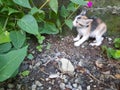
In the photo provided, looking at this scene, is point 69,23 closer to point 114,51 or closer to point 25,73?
point 114,51

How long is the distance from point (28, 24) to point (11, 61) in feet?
1.72

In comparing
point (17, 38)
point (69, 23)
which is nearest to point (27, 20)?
point (17, 38)

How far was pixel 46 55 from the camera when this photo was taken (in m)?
2.41

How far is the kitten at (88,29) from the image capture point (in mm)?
2420

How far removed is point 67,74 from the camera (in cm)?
228

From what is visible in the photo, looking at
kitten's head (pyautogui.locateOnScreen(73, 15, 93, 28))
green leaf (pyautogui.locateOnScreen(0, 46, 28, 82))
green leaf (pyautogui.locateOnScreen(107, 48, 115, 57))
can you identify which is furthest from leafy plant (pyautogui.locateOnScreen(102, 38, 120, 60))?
green leaf (pyautogui.locateOnScreen(0, 46, 28, 82))

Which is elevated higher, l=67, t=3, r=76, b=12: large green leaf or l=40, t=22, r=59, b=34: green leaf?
l=67, t=3, r=76, b=12: large green leaf

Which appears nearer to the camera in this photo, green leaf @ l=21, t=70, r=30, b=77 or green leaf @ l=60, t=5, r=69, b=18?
green leaf @ l=21, t=70, r=30, b=77

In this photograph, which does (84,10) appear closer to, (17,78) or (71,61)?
(71,61)

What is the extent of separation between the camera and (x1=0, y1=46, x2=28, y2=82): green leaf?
67.7 inches

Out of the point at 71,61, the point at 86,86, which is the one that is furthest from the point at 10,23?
the point at 86,86

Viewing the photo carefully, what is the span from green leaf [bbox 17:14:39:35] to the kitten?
0.35m

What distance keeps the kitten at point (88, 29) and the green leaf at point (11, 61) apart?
31.0 inches

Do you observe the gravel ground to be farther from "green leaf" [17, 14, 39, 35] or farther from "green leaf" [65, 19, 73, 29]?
"green leaf" [17, 14, 39, 35]
